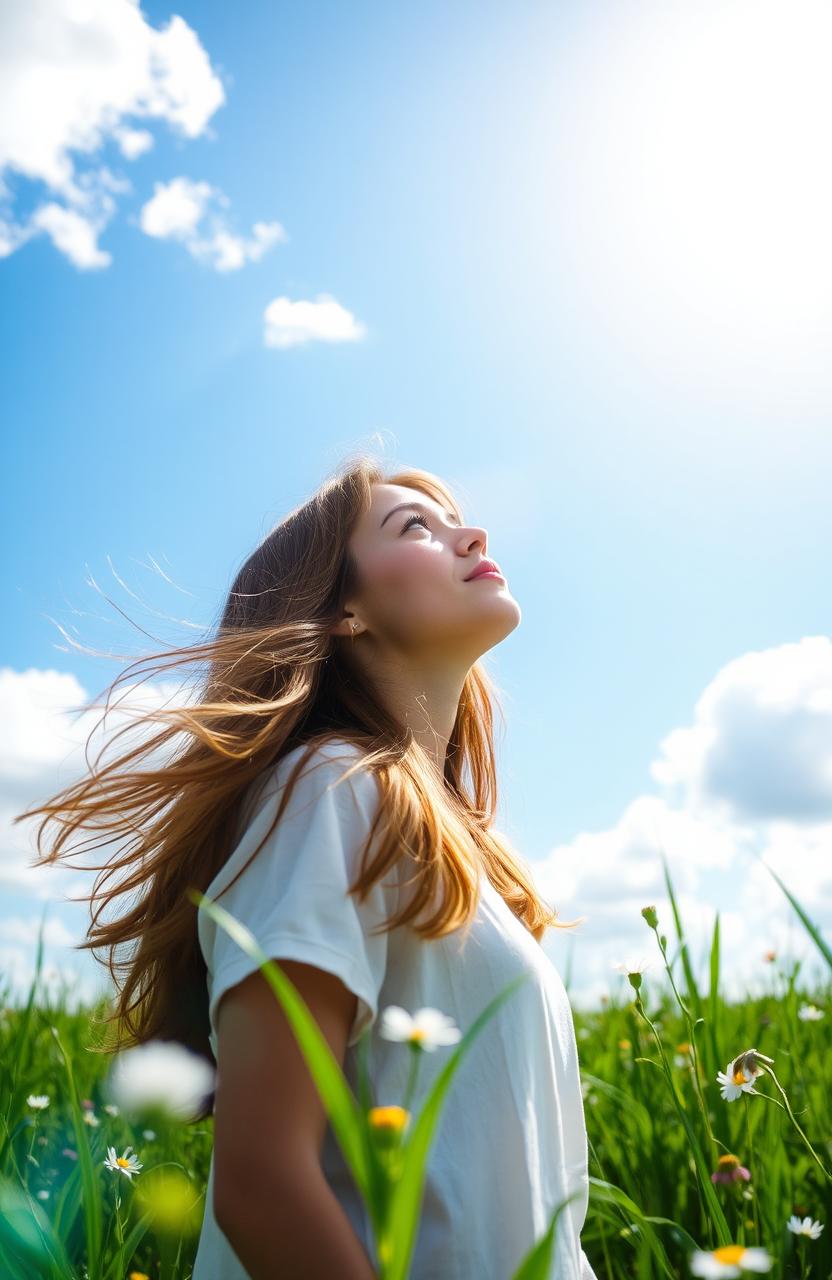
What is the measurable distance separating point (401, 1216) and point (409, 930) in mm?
781

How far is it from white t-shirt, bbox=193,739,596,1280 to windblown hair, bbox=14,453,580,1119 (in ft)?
0.21

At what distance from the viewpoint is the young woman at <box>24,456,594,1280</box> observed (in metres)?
1.20

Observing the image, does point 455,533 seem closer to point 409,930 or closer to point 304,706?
point 304,706

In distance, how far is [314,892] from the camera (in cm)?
130

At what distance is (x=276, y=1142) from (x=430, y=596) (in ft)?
4.01

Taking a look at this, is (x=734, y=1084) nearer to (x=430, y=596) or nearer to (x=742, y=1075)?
(x=742, y=1075)

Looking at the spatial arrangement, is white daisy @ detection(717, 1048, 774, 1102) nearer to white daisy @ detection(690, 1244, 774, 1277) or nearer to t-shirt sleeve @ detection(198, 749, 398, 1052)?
t-shirt sleeve @ detection(198, 749, 398, 1052)

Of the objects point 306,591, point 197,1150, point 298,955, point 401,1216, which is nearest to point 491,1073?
point 298,955

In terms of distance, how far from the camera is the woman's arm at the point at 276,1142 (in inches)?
43.7

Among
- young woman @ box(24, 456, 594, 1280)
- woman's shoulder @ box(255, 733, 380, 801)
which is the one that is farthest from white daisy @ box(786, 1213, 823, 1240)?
woman's shoulder @ box(255, 733, 380, 801)

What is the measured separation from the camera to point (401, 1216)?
71 cm

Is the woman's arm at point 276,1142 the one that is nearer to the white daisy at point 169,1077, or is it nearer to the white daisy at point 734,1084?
the white daisy at point 169,1077

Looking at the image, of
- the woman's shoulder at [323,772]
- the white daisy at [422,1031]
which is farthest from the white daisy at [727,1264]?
the woman's shoulder at [323,772]

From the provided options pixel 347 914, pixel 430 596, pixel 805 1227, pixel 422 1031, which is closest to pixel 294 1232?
pixel 347 914
